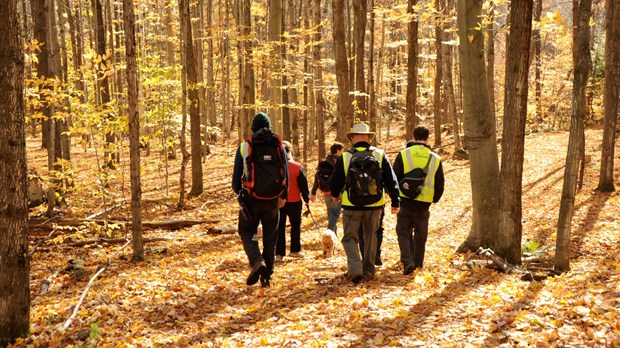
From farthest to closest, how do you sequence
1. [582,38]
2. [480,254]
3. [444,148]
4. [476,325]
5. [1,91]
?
1. [444,148]
2. [480,254]
3. [582,38]
4. [476,325]
5. [1,91]

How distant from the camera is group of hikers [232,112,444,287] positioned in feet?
20.2

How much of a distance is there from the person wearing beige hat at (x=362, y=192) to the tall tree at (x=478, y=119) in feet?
7.25

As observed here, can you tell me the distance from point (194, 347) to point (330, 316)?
4.91 feet

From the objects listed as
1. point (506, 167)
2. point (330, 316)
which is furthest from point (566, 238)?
point (330, 316)

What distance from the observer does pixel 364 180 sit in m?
6.23

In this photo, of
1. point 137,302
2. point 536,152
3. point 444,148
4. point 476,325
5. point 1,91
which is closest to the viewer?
point 1,91

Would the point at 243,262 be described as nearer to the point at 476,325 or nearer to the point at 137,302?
the point at 137,302

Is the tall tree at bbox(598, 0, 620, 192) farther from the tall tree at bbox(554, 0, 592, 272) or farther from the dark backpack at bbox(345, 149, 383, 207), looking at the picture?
the dark backpack at bbox(345, 149, 383, 207)

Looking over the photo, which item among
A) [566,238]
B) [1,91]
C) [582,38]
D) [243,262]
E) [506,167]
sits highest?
[582,38]

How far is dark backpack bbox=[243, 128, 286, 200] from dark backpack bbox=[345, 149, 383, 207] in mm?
951

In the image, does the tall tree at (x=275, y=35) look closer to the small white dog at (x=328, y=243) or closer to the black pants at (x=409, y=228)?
the small white dog at (x=328, y=243)

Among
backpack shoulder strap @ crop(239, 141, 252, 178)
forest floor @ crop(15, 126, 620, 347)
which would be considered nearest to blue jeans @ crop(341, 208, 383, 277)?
forest floor @ crop(15, 126, 620, 347)

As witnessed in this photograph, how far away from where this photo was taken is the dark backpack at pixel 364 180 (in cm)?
624

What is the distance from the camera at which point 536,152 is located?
78.4 feet
